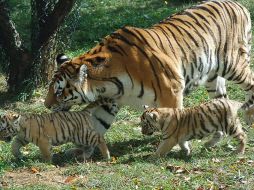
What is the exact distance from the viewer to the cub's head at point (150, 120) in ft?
22.1

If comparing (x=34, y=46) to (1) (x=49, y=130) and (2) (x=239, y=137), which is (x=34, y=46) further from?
(2) (x=239, y=137)

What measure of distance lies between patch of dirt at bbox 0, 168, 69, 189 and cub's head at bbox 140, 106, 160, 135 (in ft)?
3.61

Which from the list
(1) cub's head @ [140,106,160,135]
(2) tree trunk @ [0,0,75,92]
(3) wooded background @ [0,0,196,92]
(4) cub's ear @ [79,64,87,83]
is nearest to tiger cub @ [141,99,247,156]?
(1) cub's head @ [140,106,160,135]

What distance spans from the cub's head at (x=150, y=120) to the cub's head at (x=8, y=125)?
1.40 metres

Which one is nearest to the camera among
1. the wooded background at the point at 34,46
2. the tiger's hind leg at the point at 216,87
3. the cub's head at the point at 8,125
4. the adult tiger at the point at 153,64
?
the cub's head at the point at 8,125

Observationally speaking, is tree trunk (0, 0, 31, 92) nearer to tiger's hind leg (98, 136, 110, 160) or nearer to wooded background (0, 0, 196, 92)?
wooded background (0, 0, 196, 92)

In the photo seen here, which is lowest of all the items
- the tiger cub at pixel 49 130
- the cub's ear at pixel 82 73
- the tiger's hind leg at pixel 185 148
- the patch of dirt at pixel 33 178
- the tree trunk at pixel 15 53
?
the patch of dirt at pixel 33 178

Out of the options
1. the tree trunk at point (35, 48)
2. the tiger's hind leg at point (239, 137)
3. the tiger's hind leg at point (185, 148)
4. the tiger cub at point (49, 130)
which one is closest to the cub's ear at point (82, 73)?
the tiger cub at point (49, 130)

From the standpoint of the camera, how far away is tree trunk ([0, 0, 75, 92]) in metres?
9.48

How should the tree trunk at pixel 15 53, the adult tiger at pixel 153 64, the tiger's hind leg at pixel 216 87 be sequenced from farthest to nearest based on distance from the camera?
the tree trunk at pixel 15 53
the tiger's hind leg at pixel 216 87
the adult tiger at pixel 153 64

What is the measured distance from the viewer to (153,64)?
22.5 ft

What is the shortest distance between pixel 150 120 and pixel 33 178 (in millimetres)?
1465

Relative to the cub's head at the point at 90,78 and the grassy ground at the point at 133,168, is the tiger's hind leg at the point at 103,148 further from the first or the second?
the cub's head at the point at 90,78

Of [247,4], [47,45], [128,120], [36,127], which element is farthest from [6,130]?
[247,4]
